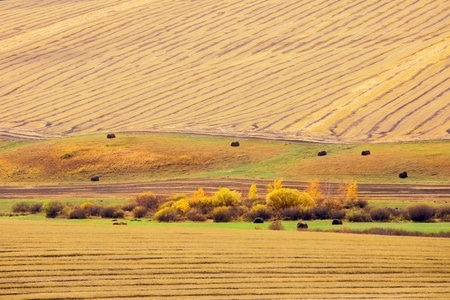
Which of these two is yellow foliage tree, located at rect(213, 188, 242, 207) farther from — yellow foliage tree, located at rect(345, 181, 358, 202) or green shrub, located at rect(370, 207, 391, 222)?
green shrub, located at rect(370, 207, 391, 222)

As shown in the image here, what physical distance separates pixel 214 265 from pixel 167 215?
15.8 m

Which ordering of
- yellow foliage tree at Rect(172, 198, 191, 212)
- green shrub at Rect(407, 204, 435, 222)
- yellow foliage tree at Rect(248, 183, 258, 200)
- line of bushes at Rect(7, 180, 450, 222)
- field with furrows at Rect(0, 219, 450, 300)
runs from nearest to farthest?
field with furrows at Rect(0, 219, 450, 300) → green shrub at Rect(407, 204, 435, 222) → line of bushes at Rect(7, 180, 450, 222) → yellow foliage tree at Rect(172, 198, 191, 212) → yellow foliage tree at Rect(248, 183, 258, 200)

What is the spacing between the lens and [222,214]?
134ft

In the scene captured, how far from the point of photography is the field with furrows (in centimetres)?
2256

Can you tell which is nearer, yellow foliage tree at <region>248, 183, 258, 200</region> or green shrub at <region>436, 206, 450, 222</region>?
green shrub at <region>436, 206, 450, 222</region>

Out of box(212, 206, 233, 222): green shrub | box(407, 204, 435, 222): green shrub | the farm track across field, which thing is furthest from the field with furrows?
the farm track across field

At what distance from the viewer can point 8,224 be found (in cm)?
3241

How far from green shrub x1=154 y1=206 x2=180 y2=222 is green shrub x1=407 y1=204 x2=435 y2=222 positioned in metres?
7.61

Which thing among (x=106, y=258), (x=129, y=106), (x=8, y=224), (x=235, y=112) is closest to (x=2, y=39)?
(x=129, y=106)

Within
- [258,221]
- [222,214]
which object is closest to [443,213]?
[258,221]

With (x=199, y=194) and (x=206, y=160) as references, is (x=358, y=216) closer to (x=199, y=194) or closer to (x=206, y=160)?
(x=199, y=194)

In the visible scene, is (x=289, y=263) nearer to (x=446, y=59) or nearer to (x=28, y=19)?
(x=446, y=59)

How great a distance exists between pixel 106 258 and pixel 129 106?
52.4 metres

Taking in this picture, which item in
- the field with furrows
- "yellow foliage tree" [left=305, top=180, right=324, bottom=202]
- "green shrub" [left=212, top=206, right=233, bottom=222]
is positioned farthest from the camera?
"yellow foliage tree" [left=305, top=180, right=324, bottom=202]
